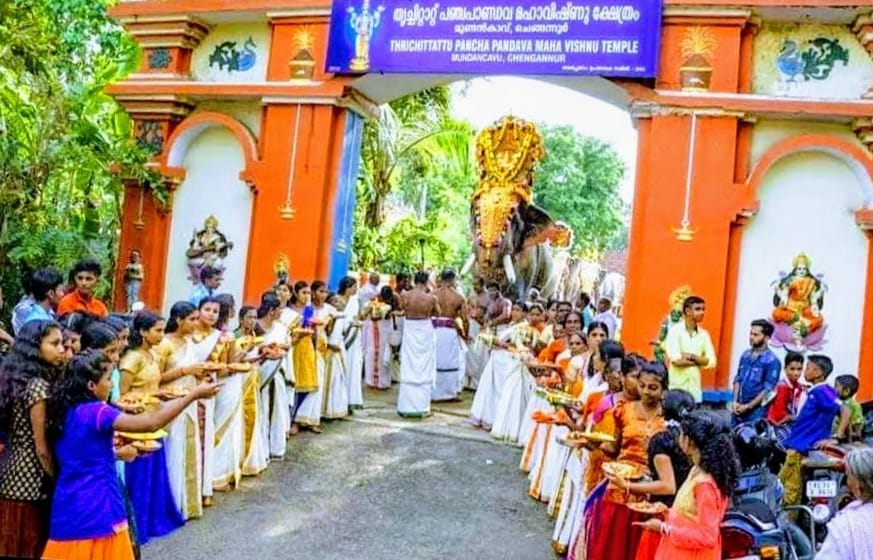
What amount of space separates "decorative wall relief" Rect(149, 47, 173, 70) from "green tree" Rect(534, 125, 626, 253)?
22914mm

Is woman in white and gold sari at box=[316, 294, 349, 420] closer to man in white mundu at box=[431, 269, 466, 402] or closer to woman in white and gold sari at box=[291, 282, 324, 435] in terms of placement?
woman in white and gold sari at box=[291, 282, 324, 435]

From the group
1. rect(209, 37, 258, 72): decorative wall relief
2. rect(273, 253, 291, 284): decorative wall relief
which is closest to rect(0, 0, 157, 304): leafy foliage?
rect(209, 37, 258, 72): decorative wall relief

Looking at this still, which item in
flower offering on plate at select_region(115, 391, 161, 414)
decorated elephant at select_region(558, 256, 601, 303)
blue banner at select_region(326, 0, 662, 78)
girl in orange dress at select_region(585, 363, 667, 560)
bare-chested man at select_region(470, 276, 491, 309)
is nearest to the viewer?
flower offering on plate at select_region(115, 391, 161, 414)

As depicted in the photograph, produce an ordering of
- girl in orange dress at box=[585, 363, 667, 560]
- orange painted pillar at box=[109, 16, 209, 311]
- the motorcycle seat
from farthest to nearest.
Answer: orange painted pillar at box=[109, 16, 209, 311] → girl in orange dress at box=[585, 363, 667, 560] → the motorcycle seat

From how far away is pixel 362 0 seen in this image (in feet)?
31.7

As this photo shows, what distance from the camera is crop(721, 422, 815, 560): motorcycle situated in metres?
3.88

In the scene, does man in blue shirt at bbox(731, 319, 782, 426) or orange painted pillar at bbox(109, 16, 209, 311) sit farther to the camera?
orange painted pillar at bbox(109, 16, 209, 311)

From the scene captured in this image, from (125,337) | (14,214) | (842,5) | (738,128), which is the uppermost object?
(842,5)

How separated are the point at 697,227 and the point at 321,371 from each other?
3889mm

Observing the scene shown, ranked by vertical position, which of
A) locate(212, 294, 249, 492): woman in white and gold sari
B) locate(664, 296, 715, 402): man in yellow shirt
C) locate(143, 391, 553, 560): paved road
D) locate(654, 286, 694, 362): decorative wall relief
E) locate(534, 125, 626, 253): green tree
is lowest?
locate(143, 391, 553, 560): paved road

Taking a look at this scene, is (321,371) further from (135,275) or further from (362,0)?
(362,0)

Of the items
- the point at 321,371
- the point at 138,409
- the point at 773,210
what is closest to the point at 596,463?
the point at 138,409

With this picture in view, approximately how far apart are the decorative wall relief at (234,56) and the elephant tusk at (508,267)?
4.60 metres

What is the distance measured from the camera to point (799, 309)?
8203 millimetres
